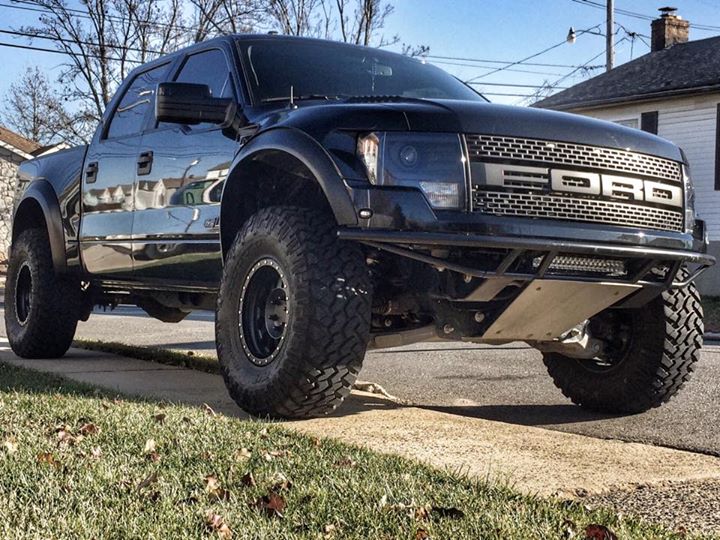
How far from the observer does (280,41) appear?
6227 millimetres

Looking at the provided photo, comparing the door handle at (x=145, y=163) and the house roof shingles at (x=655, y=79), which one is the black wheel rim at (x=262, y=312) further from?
the house roof shingles at (x=655, y=79)

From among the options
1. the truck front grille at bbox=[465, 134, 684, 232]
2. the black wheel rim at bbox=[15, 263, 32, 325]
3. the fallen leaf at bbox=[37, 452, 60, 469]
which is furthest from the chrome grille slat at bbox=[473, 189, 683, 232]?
the black wheel rim at bbox=[15, 263, 32, 325]

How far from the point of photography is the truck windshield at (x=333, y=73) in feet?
19.1

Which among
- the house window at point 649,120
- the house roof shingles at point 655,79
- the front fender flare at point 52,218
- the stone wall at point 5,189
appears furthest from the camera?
the stone wall at point 5,189

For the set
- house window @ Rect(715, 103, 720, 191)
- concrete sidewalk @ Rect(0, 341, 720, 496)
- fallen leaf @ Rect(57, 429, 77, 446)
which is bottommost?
concrete sidewalk @ Rect(0, 341, 720, 496)

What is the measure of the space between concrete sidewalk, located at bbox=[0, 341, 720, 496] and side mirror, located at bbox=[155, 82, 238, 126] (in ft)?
5.00

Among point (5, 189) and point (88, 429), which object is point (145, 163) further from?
point (5, 189)

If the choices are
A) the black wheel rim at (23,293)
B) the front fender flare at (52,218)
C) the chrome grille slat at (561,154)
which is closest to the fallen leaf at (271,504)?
the chrome grille slat at (561,154)

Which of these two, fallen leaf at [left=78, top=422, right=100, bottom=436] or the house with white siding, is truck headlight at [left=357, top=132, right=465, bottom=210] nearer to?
Result: fallen leaf at [left=78, top=422, right=100, bottom=436]

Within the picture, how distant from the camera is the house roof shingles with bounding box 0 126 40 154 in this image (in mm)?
42969

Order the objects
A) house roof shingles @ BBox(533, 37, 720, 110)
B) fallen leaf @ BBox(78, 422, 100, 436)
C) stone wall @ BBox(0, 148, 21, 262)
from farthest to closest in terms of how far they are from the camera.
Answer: stone wall @ BBox(0, 148, 21, 262) < house roof shingles @ BBox(533, 37, 720, 110) < fallen leaf @ BBox(78, 422, 100, 436)

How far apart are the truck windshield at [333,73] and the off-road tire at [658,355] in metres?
1.77

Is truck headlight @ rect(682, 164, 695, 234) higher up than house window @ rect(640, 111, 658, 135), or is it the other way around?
house window @ rect(640, 111, 658, 135)

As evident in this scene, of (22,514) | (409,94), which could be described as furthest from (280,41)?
(22,514)
